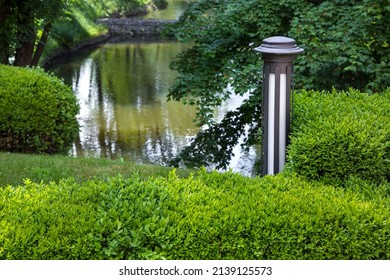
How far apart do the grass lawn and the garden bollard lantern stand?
82.2 inches

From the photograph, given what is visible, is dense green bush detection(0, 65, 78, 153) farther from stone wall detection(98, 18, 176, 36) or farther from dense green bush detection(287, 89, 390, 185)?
stone wall detection(98, 18, 176, 36)

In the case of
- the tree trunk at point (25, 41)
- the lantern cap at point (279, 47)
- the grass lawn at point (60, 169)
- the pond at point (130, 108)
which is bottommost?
the pond at point (130, 108)

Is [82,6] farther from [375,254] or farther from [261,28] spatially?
[375,254]

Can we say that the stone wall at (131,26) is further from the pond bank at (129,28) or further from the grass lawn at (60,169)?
the grass lawn at (60,169)

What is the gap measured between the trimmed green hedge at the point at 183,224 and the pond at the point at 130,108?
8.35 m

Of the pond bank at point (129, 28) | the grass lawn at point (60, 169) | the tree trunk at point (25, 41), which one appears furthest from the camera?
the pond bank at point (129, 28)

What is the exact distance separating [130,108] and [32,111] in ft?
27.4

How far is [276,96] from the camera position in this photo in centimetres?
495

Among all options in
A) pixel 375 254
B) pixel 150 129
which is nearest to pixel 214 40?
pixel 150 129

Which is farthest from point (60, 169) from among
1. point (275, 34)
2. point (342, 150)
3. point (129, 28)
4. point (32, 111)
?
point (129, 28)

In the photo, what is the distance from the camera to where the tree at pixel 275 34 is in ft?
28.9

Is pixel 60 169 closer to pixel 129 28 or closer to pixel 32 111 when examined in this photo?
pixel 32 111

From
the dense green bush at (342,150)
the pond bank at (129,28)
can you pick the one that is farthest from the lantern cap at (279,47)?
the pond bank at (129,28)

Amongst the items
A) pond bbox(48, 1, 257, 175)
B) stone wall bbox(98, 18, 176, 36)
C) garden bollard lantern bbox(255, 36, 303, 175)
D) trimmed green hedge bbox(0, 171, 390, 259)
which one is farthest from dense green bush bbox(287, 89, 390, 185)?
stone wall bbox(98, 18, 176, 36)
